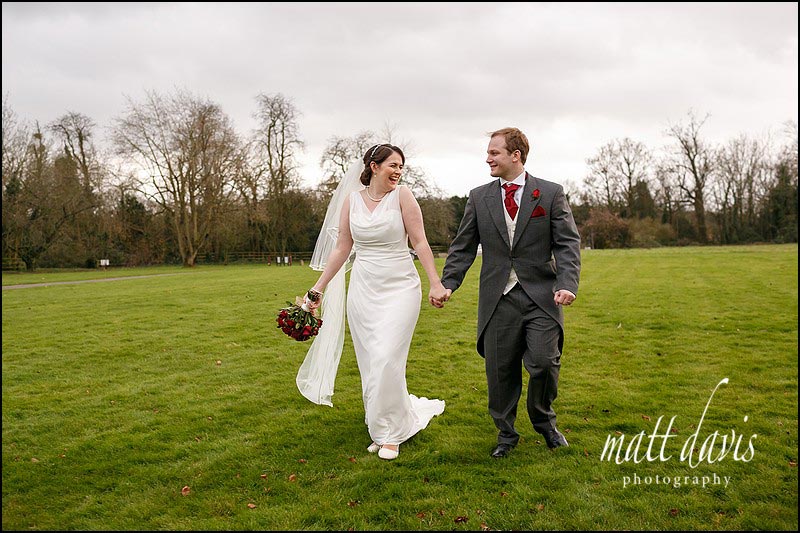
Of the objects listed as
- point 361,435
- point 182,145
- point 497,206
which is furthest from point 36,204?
point 497,206

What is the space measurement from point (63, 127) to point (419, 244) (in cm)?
5117

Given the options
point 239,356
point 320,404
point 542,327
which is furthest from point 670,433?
point 239,356

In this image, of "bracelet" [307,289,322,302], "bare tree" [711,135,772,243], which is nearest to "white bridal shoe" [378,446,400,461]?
"bracelet" [307,289,322,302]

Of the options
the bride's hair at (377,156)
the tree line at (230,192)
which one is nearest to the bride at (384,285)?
the bride's hair at (377,156)

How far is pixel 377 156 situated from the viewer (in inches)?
203

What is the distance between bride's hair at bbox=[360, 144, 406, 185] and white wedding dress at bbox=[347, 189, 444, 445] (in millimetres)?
199

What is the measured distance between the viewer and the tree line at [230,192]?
3756 cm

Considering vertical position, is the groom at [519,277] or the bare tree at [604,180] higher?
the bare tree at [604,180]

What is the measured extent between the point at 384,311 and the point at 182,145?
A: 37754 mm

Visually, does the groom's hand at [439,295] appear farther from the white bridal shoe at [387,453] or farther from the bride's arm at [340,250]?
the white bridal shoe at [387,453]

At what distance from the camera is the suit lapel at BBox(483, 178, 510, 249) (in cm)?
474

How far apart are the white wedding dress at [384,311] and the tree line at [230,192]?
33.7 meters

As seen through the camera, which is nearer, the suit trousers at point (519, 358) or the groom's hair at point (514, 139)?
the suit trousers at point (519, 358)

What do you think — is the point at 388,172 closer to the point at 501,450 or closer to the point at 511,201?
the point at 511,201
